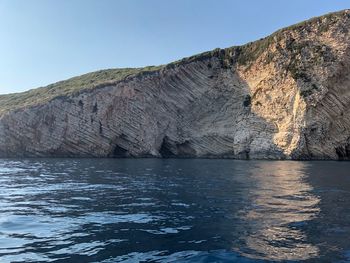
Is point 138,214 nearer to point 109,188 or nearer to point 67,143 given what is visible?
point 109,188

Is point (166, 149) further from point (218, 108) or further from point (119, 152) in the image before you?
point (218, 108)

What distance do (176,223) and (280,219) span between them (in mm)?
3702

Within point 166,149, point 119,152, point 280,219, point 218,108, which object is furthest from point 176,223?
point 218,108

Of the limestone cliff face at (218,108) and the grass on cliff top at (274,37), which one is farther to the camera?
the grass on cliff top at (274,37)

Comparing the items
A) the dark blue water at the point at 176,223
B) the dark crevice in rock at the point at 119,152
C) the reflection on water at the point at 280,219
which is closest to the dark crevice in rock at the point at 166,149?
the dark crevice in rock at the point at 119,152

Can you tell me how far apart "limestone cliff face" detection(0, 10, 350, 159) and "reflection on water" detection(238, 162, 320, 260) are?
3300cm

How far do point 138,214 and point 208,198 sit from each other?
5.06 metres

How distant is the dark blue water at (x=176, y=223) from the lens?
1064 centimetres

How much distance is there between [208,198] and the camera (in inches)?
792

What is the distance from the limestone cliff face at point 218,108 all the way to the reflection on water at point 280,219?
33.0 metres

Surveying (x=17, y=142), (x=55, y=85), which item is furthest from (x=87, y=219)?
(x=55, y=85)

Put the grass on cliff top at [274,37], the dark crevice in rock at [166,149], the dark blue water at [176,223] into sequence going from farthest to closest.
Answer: the dark crevice in rock at [166,149]
the grass on cliff top at [274,37]
the dark blue water at [176,223]

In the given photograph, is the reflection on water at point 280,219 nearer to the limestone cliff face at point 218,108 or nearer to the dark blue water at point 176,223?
the dark blue water at point 176,223

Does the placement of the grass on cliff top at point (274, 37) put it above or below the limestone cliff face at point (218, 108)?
above
